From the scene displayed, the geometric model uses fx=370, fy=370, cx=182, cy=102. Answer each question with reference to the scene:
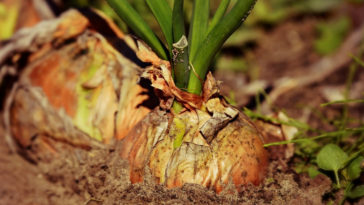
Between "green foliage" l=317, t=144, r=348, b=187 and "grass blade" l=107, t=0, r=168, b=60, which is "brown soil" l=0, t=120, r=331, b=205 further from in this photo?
"grass blade" l=107, t=0, r=168, b=60

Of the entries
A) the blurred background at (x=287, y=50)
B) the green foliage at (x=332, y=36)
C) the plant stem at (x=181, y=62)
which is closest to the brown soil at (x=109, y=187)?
the plant stem at (x=181, y=62)

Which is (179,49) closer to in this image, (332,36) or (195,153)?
(195,153)

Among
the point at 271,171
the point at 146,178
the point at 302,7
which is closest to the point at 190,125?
the point at 146,178

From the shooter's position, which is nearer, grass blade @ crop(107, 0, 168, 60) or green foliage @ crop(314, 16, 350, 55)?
grass blade @ crop(107, 0, 168, 60)

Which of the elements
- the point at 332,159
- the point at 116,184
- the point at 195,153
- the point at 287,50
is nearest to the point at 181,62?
the point at 195,153

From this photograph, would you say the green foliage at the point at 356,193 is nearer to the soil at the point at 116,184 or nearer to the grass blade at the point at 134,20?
the soil at the point at 116,184

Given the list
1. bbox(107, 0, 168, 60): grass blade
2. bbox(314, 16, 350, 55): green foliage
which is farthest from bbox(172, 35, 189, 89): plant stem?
bbox(314, 16, 350, 55): green foliage
